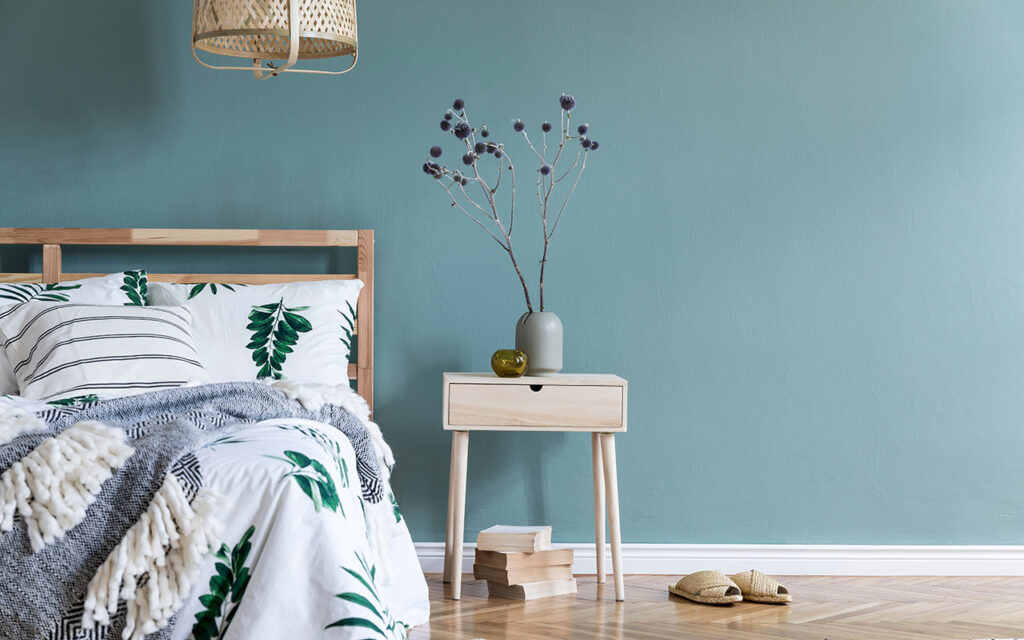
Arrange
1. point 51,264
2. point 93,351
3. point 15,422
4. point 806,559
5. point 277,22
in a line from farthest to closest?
point 806,559 → point 51,264 → point 277,22 → point 93,351 → point 15,422

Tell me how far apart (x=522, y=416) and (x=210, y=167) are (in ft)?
4.53

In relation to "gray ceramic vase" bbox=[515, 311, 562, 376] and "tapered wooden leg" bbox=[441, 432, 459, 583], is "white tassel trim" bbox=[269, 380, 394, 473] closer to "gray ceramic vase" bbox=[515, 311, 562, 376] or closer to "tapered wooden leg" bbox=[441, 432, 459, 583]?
"tapered wooden leg" bbox=[441, 432, 459, 583]

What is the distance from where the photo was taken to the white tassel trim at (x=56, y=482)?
135 centimetres

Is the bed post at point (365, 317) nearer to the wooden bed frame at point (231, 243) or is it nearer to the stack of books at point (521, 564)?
the wooden bed frame at point (231, 243)

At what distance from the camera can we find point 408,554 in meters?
2.39

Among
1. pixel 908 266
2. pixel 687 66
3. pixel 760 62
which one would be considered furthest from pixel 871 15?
pixel 908 266

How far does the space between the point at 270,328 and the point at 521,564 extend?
40.9 inches

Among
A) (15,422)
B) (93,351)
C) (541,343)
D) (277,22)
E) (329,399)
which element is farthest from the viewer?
(541,343)

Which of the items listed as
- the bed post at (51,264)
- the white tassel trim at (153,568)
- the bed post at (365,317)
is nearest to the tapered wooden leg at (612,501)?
the bed post at (365,317)

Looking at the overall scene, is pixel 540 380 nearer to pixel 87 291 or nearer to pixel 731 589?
pixel 731 589

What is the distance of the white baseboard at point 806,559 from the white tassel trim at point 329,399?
82cm

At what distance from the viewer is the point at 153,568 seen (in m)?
1.33

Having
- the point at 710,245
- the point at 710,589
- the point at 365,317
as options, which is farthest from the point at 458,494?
the point at 710,245

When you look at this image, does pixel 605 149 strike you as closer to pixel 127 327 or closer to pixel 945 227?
pixel 945 227
